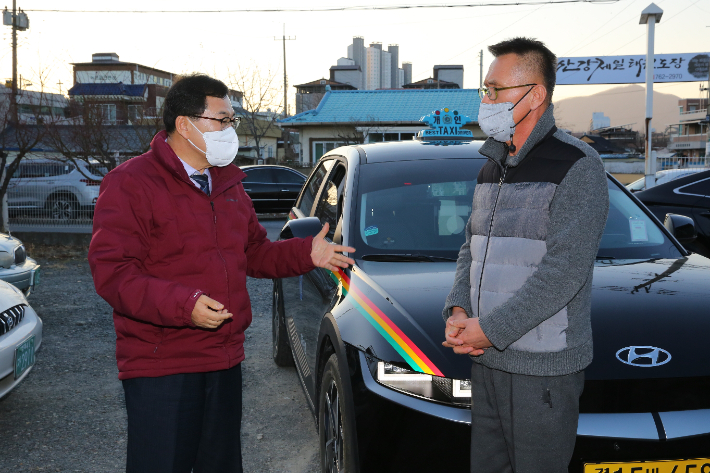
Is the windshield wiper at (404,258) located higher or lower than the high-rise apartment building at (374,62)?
lower

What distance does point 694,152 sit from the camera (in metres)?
89.6

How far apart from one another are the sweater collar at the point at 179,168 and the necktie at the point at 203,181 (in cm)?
3

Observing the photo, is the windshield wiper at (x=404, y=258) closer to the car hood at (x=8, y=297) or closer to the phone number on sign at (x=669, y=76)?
the car hood at (x=8, y=297)

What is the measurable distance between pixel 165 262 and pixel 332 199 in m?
1.99

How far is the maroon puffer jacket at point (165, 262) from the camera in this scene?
2051mm

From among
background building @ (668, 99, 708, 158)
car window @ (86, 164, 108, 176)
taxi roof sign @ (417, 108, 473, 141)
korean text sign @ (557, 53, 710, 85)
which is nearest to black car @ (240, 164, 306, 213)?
car window @ (86, 164, 108, 176)

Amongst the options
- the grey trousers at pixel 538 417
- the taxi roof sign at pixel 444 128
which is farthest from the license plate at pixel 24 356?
the grey trousers at pixel 538 417

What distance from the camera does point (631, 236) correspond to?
12.1ft

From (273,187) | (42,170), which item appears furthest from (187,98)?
(273,187)

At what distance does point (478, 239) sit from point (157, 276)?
107 centimetres

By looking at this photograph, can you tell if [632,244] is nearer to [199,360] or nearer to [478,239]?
[478,239]

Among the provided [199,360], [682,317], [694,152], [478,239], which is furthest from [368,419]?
[694,152]

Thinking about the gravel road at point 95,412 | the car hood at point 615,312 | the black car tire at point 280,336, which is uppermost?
the car hood at point 615,312

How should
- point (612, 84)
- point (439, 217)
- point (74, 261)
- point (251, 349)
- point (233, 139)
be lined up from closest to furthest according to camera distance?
1. point (233, 139)
2. point (439, 217)
3. point (251, 349)
4. point (74, 261)
5. point (612, 84)
